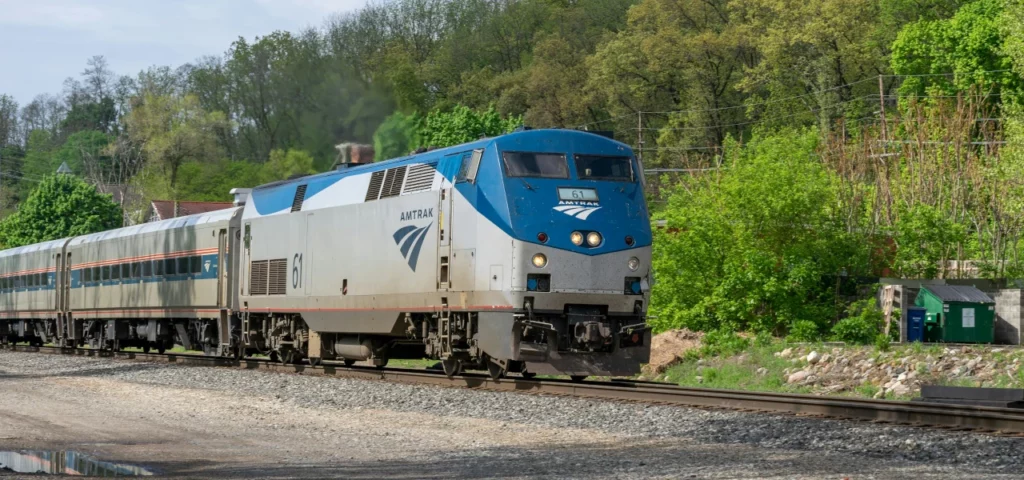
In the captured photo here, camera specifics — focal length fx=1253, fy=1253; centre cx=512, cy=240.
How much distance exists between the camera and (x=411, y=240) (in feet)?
68.8

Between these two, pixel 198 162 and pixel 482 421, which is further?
pixel 198 162

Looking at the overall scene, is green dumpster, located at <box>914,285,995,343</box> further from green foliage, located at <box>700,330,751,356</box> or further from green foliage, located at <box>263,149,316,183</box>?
green foliage, located at <box>263,149,316,183</box>

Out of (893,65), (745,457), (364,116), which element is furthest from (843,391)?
(893,65)

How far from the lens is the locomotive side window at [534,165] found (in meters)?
19.0

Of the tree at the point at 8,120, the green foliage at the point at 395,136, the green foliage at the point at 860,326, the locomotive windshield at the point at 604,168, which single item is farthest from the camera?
the tree at the point at 8,120

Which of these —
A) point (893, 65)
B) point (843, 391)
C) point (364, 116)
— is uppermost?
point (893, 65)

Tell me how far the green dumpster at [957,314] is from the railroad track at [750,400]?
1435cm

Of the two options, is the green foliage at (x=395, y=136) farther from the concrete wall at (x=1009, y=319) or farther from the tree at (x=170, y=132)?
the tree at (x=170, y=132)

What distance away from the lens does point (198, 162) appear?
298 feet

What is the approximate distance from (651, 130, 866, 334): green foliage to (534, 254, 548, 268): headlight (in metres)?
14.1

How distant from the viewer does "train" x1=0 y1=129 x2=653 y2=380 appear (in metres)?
18.7

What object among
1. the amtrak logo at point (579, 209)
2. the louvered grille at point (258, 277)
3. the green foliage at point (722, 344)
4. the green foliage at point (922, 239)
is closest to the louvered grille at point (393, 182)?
the amtrak logo at point (579, 209)

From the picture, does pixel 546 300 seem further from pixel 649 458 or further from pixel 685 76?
pixel 685 76

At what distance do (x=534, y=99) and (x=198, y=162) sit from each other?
24822 mm
